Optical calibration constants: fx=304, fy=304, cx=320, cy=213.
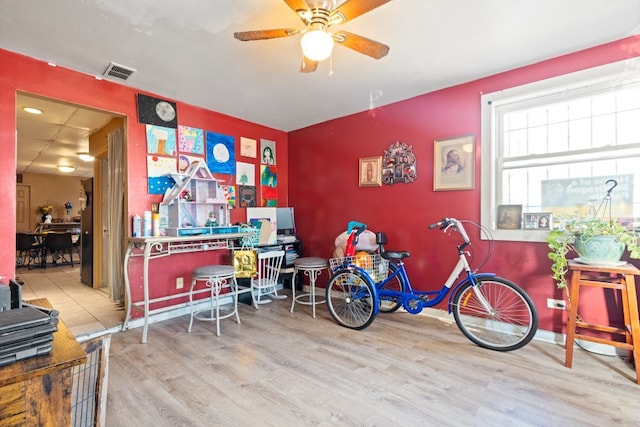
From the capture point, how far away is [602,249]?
212 cm

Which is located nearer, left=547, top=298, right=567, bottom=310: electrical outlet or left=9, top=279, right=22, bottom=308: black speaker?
left=9, top=279, right=22, bottom=308: black speaker

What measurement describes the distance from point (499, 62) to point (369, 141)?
5.03ft

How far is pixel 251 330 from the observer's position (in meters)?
2.89

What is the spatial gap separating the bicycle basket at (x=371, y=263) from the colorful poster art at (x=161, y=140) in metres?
2.21

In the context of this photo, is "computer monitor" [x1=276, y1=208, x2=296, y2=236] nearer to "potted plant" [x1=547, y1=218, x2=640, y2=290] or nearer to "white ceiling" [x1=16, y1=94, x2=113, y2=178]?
"white ceiling" [x1=16, y1=94, x2=113, y2=178]

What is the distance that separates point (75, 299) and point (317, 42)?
14.6 ft

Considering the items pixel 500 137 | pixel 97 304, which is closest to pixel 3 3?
pixel 97 304

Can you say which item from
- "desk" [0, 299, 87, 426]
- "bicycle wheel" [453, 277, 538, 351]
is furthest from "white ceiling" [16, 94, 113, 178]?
"bicycle wheel" [453, 277, 538, 351]

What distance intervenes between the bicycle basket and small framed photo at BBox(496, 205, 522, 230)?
1124 mm

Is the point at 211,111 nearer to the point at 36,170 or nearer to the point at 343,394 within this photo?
the point at 343,394

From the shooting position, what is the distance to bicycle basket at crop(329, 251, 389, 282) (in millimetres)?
3002

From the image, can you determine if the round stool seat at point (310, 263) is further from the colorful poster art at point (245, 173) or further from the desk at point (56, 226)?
the desk at point (56, 226)

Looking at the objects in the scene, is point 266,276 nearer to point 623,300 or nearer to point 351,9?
point 351,9

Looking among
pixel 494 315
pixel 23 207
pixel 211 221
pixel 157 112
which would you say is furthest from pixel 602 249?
pixel 23 207
